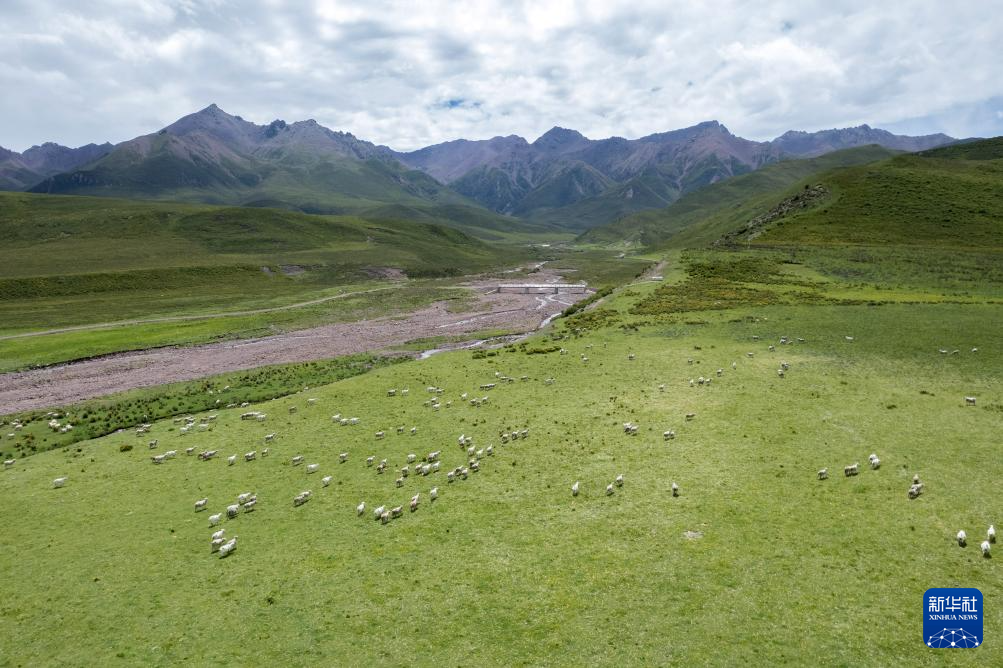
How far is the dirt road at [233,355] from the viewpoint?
5466 centimetres

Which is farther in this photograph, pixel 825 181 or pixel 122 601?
pixel 825 181

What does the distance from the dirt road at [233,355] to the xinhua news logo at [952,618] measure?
199 feet

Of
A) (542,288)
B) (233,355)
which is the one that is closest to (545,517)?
(233,355)

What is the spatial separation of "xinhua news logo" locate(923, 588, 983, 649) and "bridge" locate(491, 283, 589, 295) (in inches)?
4373

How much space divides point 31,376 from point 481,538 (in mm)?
69434

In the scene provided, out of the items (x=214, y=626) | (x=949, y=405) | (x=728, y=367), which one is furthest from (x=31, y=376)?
(x=949, y=405)

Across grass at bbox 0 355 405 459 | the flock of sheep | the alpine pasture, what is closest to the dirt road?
grass at bbox 0 355 405 459

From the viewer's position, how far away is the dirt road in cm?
5466

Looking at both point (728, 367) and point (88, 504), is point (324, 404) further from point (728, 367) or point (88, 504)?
point (728, 367)

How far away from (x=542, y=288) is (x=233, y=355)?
82.8m

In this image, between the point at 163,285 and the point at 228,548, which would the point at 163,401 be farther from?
the point at 163,285

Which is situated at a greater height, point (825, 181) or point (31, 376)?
point (825, 181)

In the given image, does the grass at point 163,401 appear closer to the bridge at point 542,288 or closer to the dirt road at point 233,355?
the dirt road at point 233,355

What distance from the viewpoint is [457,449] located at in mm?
28766
